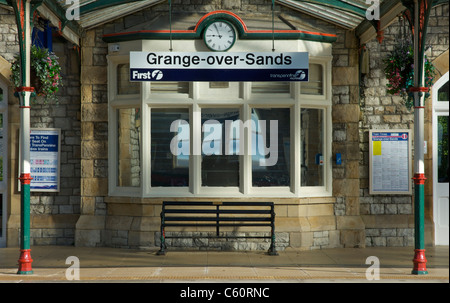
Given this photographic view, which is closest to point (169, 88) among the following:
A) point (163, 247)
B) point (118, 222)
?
point (118, 222)

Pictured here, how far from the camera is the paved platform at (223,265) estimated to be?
8133mm

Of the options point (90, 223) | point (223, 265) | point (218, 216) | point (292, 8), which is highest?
point (292, 8)

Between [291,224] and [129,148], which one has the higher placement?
[129,148]

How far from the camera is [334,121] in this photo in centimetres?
1100

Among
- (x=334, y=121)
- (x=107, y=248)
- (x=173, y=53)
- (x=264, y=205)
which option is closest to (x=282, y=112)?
(x=334, y=121)

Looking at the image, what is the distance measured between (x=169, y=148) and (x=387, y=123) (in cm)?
368

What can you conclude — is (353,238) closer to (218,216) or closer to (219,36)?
(218,216)

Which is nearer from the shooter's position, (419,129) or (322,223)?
(419,129)

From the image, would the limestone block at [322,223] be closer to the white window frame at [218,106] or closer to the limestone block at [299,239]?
the limestone block at [299,239]

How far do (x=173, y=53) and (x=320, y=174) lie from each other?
11.0 ft

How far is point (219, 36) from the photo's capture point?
1059 cm

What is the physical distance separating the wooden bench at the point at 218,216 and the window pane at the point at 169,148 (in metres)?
0.47

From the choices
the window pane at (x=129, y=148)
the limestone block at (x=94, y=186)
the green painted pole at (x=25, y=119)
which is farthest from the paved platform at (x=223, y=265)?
the window pane at (x=129, y=148)

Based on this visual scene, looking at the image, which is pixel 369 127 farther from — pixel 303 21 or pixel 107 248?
pixel 107 248
